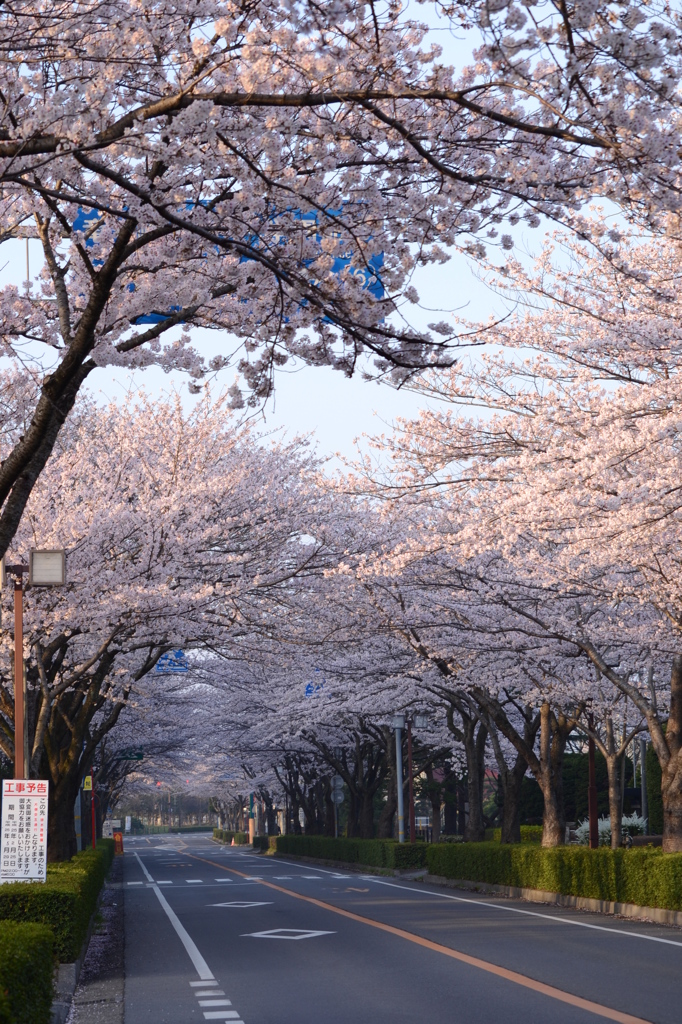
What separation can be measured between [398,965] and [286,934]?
420 cm

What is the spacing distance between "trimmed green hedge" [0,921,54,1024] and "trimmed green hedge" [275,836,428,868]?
2550 centimetres

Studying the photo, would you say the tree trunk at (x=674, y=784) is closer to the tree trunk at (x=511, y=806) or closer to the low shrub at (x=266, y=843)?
the tree trunk at (x=511, y=806)

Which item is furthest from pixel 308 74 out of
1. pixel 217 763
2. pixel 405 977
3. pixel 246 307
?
pixel 217 763

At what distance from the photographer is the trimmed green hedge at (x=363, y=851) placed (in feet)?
108

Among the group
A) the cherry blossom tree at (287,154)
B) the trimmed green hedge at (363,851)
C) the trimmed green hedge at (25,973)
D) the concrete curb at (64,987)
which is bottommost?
the trimmed green hedge at (363,851)

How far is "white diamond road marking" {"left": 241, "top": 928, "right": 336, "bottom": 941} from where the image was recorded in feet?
51.1

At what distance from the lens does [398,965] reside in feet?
39.9

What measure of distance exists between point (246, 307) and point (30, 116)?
2.41m

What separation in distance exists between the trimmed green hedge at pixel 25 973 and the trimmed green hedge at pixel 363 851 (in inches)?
1004

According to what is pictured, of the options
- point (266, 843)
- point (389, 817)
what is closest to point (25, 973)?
point (389, 817)

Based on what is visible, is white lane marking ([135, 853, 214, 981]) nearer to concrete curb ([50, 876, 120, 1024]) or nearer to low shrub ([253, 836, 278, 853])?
concrete curb ([50, 876, 120, 1024])

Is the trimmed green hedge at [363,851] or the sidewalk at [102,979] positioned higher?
the sidewalk at [102,979]

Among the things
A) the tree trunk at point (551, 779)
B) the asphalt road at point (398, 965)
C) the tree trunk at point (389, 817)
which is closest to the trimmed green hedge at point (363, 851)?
the tree trunk at point (389, 817)

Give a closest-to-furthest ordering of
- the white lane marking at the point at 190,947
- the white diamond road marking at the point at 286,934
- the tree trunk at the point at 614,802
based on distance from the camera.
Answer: the white lane marking at the point at 190,947, the white diamond road marking at the point at 286,934, the tree trunk at the point at 614,802
